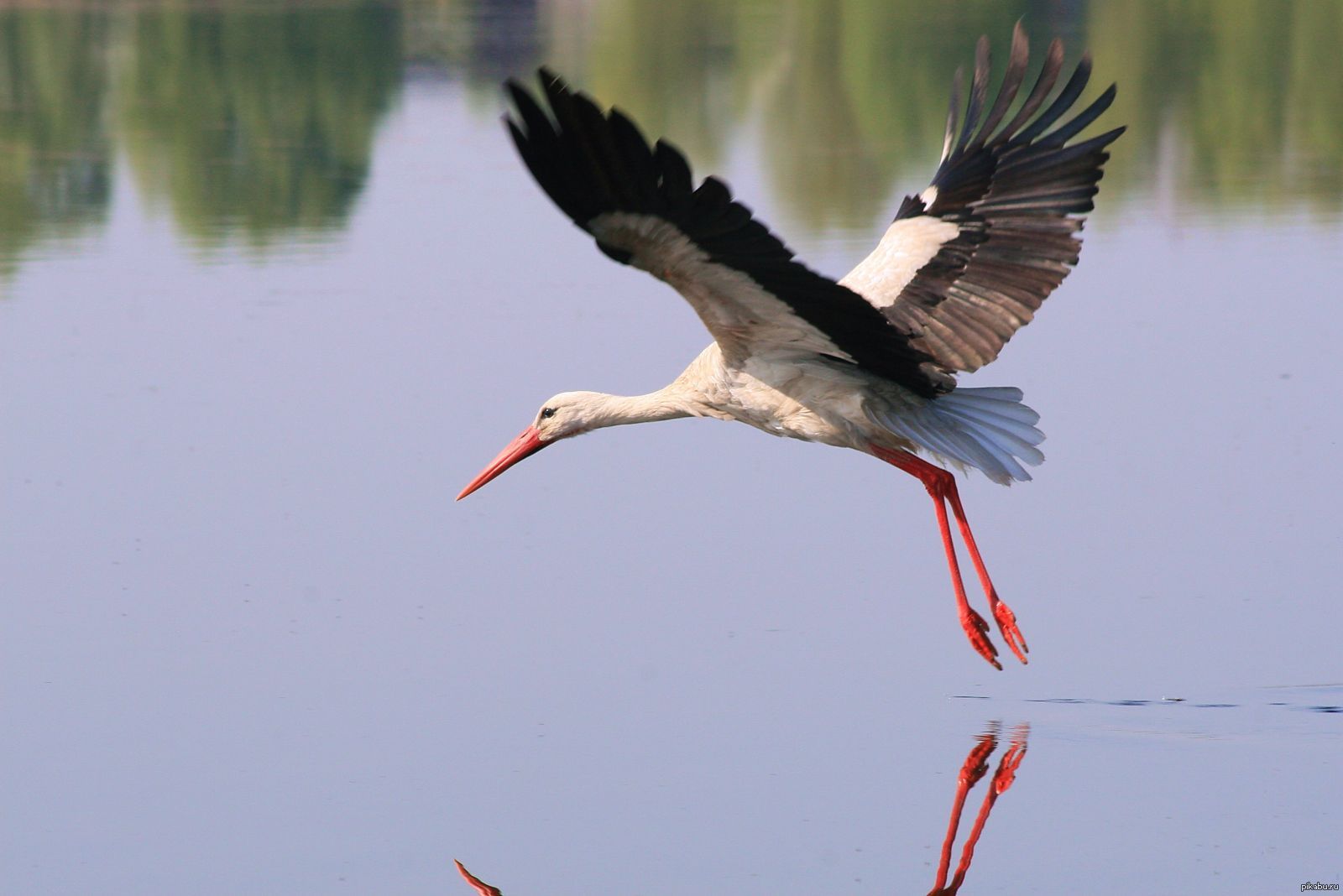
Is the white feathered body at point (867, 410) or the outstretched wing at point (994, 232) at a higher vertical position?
the outstretched wing at point (994, 232)

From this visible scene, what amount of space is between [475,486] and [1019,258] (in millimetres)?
2560

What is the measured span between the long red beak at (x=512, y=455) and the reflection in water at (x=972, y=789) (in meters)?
2.60

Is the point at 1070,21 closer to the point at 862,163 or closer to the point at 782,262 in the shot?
the point at 862,163

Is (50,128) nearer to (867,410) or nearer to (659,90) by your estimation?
(659,90)

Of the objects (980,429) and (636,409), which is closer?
(980,429)

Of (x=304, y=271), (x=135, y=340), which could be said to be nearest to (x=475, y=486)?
(x=135, y=340)

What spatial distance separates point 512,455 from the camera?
914cm

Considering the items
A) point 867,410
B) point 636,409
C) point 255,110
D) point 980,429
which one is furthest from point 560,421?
point 255,110

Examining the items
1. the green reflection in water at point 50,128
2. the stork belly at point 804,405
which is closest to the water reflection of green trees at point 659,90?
the green reflection in water at point 50,128

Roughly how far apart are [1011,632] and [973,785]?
3.26 feet

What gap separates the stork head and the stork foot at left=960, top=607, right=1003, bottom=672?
1.79 meters

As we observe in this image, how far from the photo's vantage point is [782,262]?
255 inches

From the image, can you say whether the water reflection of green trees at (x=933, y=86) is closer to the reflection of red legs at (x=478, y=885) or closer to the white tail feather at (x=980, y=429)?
the white tail feather at (x=980, y=429)

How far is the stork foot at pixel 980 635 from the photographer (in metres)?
7.65
